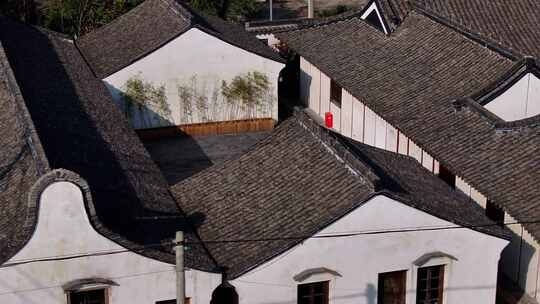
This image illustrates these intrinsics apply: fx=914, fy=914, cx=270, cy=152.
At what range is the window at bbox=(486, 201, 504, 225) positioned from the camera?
25703mm

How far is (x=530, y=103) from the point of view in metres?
30.1

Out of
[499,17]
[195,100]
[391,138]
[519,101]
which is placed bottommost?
[391,138]

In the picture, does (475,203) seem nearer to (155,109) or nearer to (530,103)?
(530,103)

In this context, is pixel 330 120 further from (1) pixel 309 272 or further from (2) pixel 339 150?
(1) pixel 309 272

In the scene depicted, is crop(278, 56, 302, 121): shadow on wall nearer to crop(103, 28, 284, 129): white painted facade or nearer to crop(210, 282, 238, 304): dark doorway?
crop(103, 28, 284, 129): white painted facade

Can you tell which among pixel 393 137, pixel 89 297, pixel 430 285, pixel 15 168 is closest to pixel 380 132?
pixel 393 137

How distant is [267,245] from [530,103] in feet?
42.6

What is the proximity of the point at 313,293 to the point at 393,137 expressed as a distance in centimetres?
1150

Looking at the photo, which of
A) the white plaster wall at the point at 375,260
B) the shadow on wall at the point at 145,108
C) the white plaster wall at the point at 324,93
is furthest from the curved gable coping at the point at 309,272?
the white plaster wall at the point at 324,93

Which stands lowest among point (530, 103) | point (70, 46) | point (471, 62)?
point (530, 103)

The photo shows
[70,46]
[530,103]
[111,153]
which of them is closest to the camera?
[111,153]

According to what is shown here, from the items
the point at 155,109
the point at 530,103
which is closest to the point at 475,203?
the point at 530,103

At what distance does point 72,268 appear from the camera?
19922 millimetres

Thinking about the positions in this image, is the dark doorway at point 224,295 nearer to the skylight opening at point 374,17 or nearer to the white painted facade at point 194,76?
the white painted facade at point 194,76
